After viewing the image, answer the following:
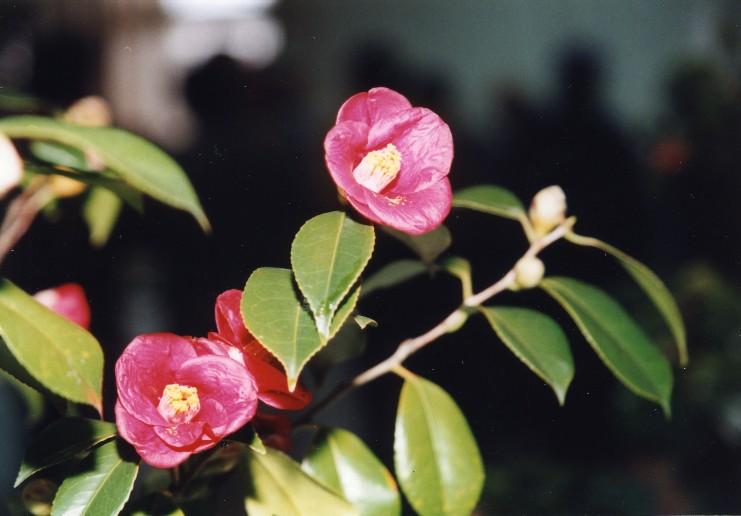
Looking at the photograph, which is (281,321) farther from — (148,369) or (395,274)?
(395,274)

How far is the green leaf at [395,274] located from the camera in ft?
2.05

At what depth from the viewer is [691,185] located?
2643mm

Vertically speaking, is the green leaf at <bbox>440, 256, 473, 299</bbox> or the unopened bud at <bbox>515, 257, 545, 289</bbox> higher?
the unopened bud at <bbox>515, 257, 545, 289</bbox>

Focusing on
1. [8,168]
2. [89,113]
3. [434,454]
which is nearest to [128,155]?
[8,168]

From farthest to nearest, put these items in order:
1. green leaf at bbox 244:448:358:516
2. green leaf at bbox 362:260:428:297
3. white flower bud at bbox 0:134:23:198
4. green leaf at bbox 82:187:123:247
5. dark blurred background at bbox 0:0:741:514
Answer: dark blurred background at bbox 0:0:741:514
green leaf at bbox 82:187:123:247
green leaf at bbox 362:260:428:297
green leaf at bbox 244:448:358:516
white flower bud at bbox 0:134:23:198

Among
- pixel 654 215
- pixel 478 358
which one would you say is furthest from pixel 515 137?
pixel 478 358

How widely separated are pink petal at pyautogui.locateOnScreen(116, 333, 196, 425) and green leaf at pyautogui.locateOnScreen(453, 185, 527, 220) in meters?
0.22

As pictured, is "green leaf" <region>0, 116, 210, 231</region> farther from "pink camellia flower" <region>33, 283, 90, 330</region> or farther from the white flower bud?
"pink camellia flower" <region>33, 283, 90, 330</region>

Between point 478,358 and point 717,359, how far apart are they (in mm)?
695

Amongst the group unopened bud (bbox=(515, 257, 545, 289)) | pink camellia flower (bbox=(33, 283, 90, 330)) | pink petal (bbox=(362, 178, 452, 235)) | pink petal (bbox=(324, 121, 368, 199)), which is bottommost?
pink camellia flower (bbox=(33, 283, 90, 330))

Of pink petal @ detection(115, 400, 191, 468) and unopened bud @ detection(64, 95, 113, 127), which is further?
unopened bud @ detection(64, 95, 113, 127)

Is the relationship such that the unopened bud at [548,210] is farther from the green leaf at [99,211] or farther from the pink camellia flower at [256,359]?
the green leaf at [99,211]

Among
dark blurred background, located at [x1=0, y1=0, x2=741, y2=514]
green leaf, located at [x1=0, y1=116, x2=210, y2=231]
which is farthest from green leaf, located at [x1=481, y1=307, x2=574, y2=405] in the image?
dark blurred background, located at [x1=0, y1=0, x2=741, y2=514]

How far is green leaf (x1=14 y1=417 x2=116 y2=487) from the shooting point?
451mm
